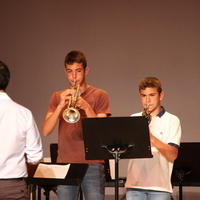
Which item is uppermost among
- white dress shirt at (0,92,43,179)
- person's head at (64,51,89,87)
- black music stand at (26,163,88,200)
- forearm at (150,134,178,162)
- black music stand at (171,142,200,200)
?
person's head at (64,51,89,87)

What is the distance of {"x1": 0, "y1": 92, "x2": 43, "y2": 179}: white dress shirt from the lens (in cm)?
332

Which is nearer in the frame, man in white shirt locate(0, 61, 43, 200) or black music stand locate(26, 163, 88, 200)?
man in white shirt locate(0, 61, 43, 200)

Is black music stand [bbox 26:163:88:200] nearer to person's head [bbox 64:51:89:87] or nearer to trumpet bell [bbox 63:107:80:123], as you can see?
trumpet bell [bbox 63:107:80:123]

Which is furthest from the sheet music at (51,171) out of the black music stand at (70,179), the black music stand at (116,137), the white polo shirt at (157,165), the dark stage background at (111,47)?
the dark stage background at (111,47)

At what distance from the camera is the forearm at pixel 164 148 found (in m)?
4.01

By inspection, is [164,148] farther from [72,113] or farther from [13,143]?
[13,143]

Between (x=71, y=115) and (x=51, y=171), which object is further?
(x=71, y=115)

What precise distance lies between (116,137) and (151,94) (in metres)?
0.59

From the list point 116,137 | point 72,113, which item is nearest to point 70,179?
point 116,137

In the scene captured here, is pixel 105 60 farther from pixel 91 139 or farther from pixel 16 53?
pixel 91 139

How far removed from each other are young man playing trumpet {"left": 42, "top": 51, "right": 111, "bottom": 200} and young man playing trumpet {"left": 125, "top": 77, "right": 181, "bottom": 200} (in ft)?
0.92

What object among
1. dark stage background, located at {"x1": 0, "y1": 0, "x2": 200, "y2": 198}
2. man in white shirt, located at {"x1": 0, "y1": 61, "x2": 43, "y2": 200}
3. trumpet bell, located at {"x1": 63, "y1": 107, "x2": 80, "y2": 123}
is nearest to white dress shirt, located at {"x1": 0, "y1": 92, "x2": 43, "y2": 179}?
man in white shirt, located at {"x1": 0, "y1": 61, "x2": 43, "y2": 200}

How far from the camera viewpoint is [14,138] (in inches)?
132

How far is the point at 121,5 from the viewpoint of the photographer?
23.6ft
